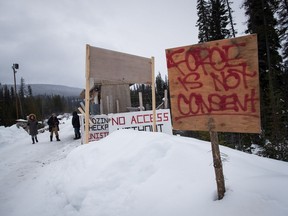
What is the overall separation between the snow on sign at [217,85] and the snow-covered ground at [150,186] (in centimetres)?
75

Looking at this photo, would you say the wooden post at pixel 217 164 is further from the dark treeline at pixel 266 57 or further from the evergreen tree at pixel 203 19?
the evergreen tree at pixel 203 19

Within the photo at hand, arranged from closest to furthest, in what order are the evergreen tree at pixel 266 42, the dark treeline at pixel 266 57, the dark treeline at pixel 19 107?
1. the dark treeline at pixel 266 57
2. the evergreen tree at pixel 266 42
3. the dark treeline at pixel 19 107

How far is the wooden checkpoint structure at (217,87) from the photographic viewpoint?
6.95 ft

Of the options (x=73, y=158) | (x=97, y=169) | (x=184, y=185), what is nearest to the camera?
(x=184, y=185)

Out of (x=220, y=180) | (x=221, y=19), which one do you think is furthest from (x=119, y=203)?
(x=221, y=19)

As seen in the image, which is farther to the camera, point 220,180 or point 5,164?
point 5,164

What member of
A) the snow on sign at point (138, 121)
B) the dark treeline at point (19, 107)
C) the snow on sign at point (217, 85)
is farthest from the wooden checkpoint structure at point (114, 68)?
the dark treeline at point (19, 107)

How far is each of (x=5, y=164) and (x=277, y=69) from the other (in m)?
21.3

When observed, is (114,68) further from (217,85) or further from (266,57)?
(266,57)

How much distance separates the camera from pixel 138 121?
7297 millimetres

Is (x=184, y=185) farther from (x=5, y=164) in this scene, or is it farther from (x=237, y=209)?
(x=5, y=164)

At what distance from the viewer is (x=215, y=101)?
2279 millimetres

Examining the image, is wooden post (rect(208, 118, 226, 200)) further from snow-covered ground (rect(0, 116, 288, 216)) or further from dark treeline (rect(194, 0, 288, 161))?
dark treeline (rect(194, 0, 288, 161))

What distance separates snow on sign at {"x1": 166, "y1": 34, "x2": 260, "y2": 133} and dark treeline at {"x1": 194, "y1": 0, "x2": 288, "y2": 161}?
870 centimetres
